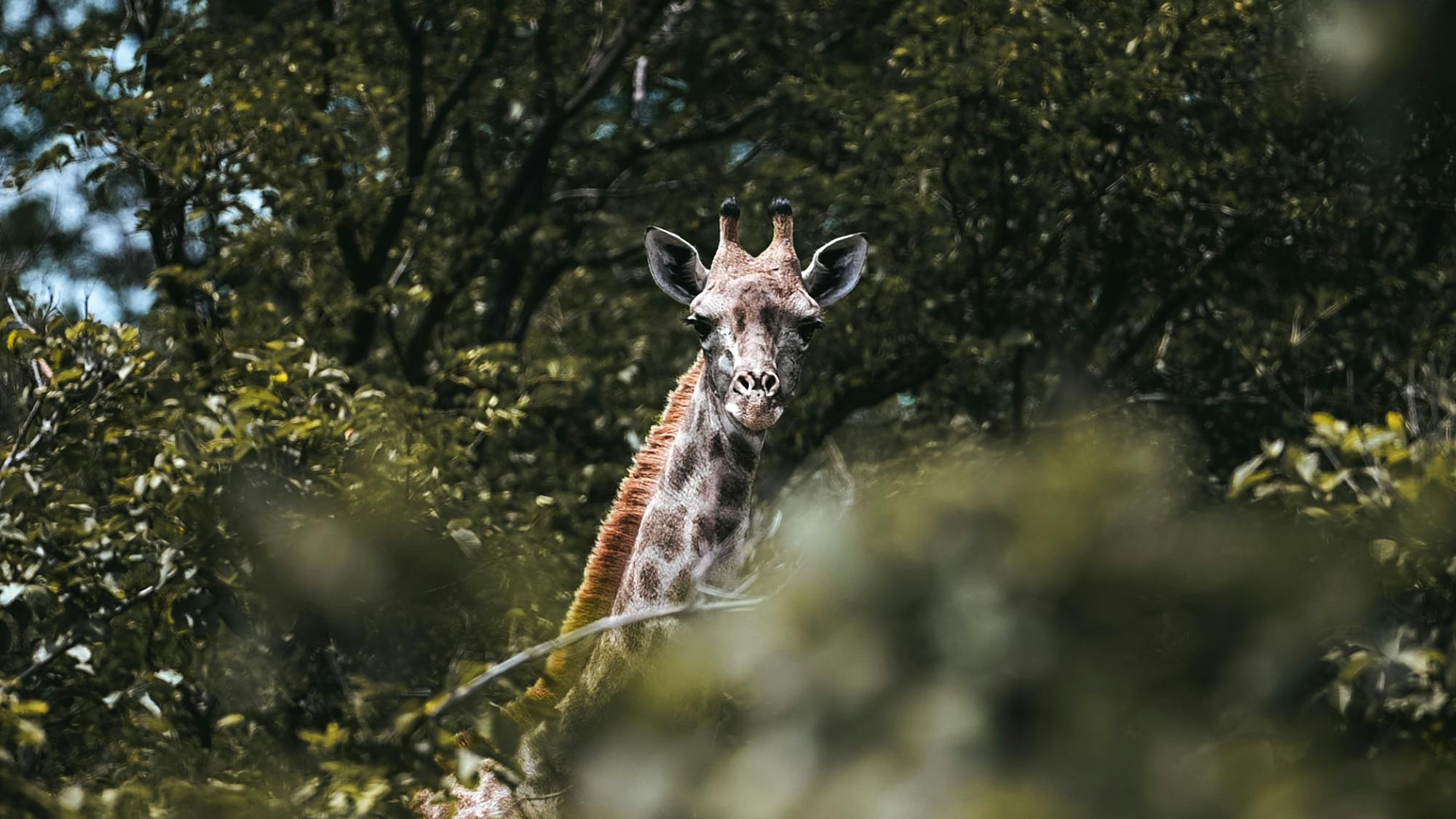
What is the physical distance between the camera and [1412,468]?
481cm

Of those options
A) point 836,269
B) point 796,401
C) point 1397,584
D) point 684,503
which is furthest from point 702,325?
point 796,401

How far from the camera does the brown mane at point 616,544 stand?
5.91m

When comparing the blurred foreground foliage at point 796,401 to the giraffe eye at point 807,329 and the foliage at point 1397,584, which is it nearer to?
the foliage at point 1397,584

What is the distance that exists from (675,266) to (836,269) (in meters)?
0.76

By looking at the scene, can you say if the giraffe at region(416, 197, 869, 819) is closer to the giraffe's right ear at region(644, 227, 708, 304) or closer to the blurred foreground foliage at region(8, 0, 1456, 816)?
the giraffe's right ear at region(644, 227, 708, 304)

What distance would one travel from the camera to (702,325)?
6.05m

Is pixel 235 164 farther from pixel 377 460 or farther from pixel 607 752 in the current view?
pixel 607 752

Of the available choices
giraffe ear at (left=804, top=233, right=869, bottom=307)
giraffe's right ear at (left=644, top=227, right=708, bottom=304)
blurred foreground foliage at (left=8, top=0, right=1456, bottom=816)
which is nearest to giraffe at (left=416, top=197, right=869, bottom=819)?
giraffe's right ear at (left=644, top=227, right=708, bottom=304)

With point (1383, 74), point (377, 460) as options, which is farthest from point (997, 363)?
point (1383, 74)

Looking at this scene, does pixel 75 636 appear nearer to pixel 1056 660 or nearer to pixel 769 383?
pixel 769 383

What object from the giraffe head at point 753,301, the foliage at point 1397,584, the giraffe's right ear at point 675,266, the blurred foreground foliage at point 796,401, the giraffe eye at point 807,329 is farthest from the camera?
the giraffe's right ear at point 675,266

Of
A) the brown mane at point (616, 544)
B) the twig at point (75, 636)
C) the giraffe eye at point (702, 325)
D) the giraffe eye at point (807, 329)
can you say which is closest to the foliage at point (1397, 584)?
the giraffe eye at point (807, 329)

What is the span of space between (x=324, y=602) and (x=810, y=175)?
24.2 feet

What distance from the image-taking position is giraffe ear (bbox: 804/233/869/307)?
659 cm
